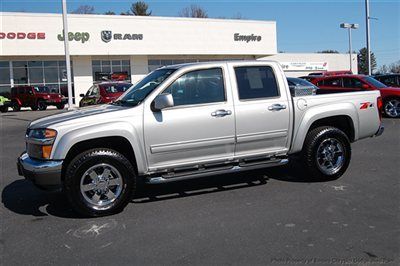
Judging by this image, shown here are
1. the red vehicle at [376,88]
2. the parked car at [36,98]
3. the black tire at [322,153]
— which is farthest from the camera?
the parked car at [36,98]

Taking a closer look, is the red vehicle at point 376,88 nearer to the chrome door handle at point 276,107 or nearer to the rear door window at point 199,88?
the chrome door handle at point 276,107

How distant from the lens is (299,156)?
6797 millimetres

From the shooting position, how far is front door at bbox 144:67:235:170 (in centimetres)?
568

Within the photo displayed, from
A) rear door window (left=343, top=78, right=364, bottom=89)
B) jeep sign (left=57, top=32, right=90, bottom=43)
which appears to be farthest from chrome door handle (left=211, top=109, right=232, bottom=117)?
jeep sign (left=57, top=32, right=90, bottom=43)

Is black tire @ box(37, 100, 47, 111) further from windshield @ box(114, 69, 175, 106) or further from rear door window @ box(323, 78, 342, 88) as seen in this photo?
windshield @ box(114, 69, 175, 106)

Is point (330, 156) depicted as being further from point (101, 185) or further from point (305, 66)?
point (305, 66)

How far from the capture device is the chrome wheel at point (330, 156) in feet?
22.3

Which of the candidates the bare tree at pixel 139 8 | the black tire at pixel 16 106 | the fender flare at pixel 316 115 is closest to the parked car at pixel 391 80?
the fender flare at pixel 316 115

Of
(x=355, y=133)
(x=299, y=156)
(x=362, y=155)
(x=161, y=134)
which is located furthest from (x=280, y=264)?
(x=362, y=155)

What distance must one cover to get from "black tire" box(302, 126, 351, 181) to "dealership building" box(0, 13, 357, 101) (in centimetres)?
Answer: 3315

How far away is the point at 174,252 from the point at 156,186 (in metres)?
2.67

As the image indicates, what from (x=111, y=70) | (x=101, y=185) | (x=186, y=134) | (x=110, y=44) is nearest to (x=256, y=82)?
(x=186, y=134)

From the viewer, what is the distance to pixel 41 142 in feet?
17.6

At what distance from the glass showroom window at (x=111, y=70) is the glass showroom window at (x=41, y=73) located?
2.80 meters
